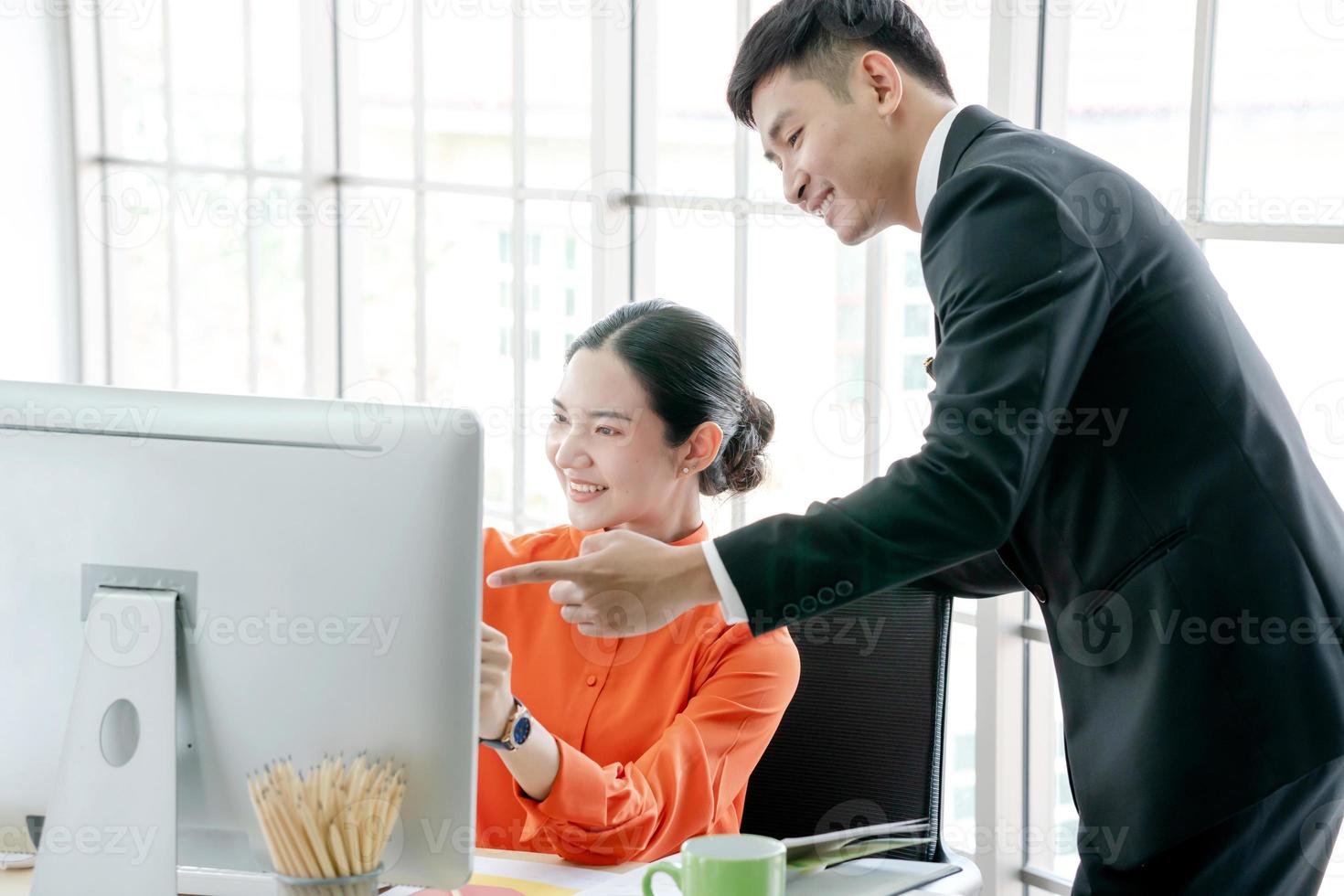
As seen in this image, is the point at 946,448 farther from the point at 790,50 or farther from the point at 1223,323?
the point at 790,50

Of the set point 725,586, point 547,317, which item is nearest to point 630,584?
point 725,586

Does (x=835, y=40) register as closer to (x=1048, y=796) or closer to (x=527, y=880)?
(x=527, y=880)

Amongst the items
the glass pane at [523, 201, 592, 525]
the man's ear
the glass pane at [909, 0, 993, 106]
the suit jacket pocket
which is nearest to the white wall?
the glass pane at [523, 201, 592, 525]

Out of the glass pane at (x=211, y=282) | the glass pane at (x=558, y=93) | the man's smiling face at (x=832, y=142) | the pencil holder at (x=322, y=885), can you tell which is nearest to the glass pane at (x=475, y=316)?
the glass pane at (x=558, y=93)

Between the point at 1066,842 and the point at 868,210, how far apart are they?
1.22 metres

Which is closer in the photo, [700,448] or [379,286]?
[700,448]

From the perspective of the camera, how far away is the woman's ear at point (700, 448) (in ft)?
5.88

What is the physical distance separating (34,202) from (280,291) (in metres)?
0.75

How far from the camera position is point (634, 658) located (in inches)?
65.9

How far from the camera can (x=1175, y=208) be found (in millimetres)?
1873

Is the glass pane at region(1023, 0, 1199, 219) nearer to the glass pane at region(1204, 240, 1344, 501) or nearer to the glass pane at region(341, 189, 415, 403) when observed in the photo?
the glass pane at region(1204, 240, 1344, 501)

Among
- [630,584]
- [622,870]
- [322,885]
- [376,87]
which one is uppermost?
[376,87]

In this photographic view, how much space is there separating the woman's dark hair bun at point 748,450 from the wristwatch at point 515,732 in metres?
0.60

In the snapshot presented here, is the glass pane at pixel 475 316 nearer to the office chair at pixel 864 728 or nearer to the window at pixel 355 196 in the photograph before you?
the window at pixel 355 196
